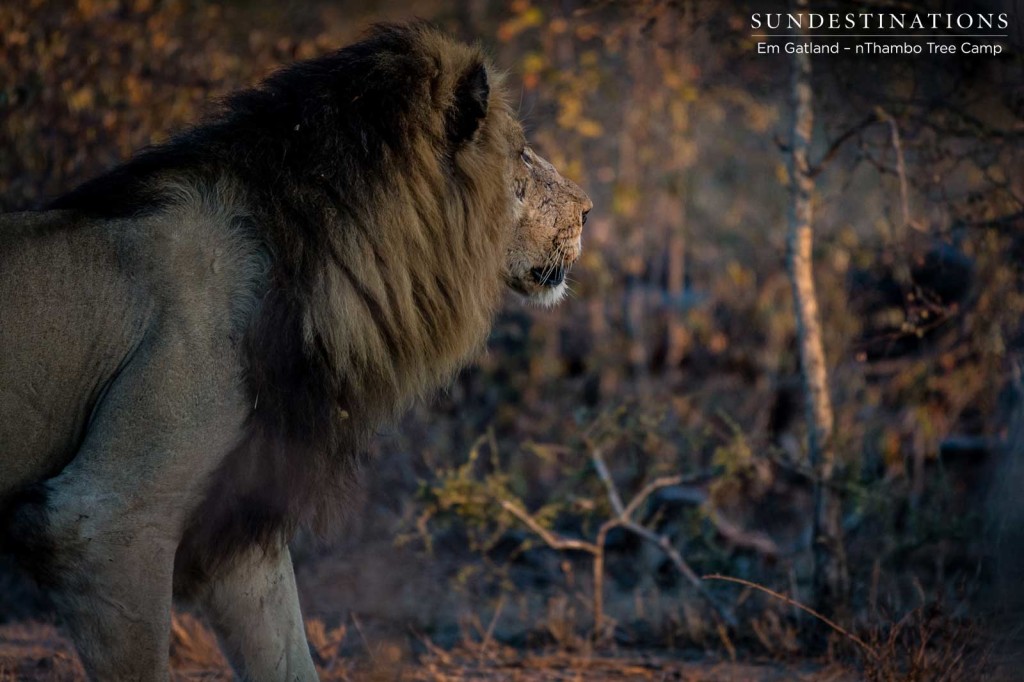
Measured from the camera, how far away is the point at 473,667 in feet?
Result: 14.3

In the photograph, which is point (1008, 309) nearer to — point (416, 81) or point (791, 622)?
point (791, 622)

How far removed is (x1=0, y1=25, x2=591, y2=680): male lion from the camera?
2736mm

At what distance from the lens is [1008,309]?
220 inches

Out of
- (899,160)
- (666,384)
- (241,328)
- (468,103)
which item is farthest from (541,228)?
(666,384)

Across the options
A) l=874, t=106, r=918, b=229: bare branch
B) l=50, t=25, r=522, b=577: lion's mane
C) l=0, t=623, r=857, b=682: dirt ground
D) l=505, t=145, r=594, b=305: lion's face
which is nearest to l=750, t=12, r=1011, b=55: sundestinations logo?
l=874, t=106, r=918, b=229: bare branch

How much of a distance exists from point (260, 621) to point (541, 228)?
1.45 metres

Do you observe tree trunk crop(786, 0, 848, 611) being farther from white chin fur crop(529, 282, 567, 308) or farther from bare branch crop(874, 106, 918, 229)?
white chin fur crop(529, 282, 567, 308)

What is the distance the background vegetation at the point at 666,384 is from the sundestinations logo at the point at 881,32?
0.23 feet

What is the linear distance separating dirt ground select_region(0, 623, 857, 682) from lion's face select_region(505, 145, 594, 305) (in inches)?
55.6

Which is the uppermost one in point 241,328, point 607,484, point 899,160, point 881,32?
point 881,32

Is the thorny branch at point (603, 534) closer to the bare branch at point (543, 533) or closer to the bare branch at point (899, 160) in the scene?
the bare branch at point (543, 533)

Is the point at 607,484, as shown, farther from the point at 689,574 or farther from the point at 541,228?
the point at 541,228

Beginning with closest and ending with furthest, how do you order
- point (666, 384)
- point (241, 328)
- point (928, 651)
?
point (241, 328) → point (928, 651) → point (666, 384)

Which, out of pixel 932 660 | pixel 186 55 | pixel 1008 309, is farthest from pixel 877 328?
pixel 186 55
